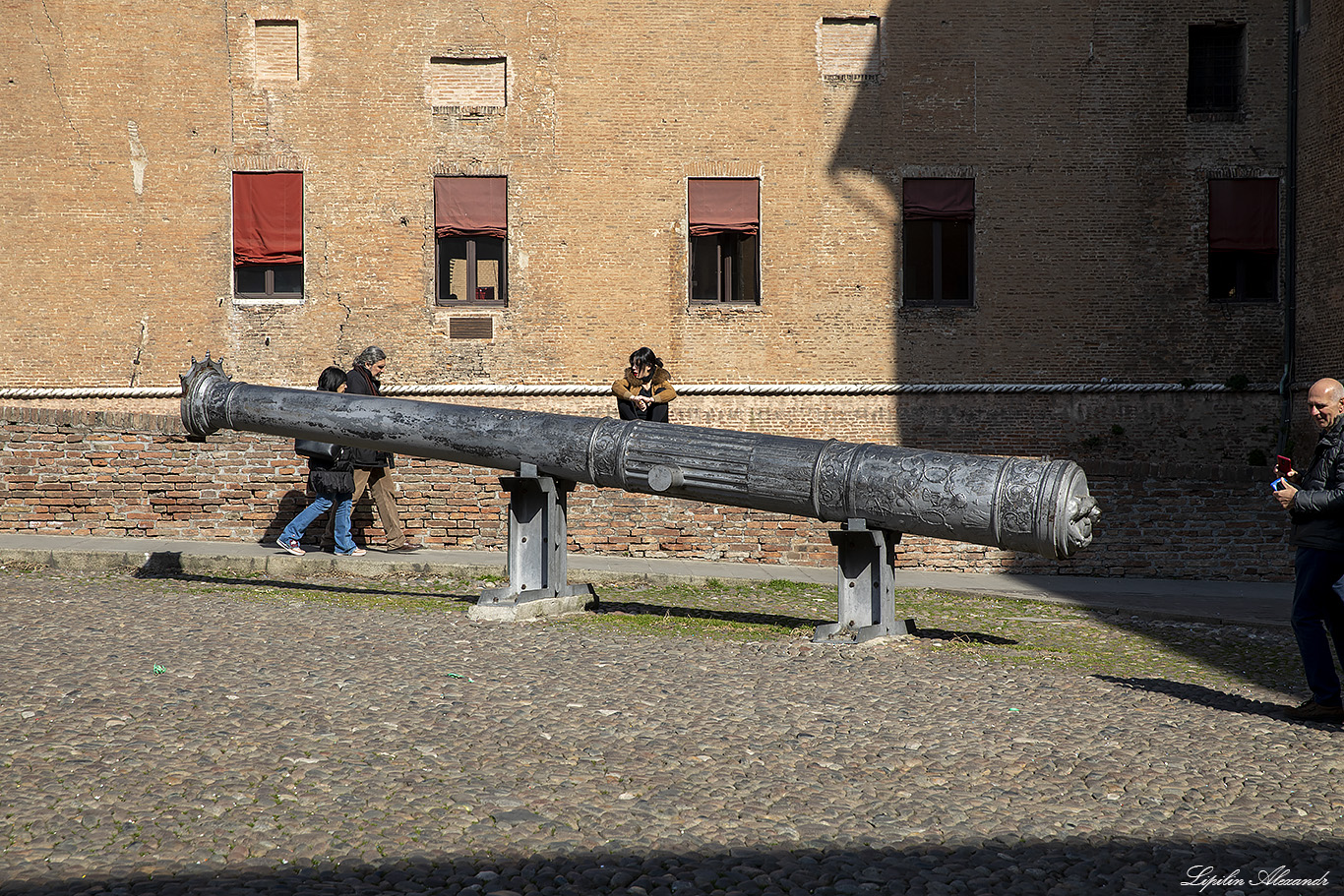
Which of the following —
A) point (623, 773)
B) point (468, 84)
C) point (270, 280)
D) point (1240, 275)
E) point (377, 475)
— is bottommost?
point (623, 773)

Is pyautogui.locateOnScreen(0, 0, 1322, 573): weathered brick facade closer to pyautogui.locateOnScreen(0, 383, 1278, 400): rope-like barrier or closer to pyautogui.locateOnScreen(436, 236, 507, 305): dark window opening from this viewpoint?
pyautogui.locateOnScreen(0, 383, 1278, 400): rope-like barrier

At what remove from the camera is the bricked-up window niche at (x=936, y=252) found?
19.5 m

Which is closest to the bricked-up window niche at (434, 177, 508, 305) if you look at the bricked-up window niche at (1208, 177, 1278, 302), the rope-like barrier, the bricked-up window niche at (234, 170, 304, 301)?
the rope-like barrier

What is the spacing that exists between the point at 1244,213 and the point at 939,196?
4815 millimetres

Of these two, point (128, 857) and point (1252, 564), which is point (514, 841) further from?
point (1252, 564)

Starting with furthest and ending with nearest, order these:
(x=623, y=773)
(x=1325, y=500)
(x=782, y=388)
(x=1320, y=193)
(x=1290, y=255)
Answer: (x=782, y=388), (x=1290, y=255), (x=1320, y=193), (x=1325, y=500), (x=623, y=773)

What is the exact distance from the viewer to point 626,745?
4699 millimetres

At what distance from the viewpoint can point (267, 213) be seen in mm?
19359

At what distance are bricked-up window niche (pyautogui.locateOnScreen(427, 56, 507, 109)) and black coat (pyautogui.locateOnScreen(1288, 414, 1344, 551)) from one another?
15960 millimetres

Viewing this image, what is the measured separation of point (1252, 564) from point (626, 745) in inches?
391

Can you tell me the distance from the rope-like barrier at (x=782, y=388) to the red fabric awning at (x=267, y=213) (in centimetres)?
263

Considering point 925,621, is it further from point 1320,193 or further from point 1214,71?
point 1214,71

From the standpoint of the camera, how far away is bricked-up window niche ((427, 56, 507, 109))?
63.6 feet

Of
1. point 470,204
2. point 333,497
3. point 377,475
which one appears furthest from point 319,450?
point 470,204
